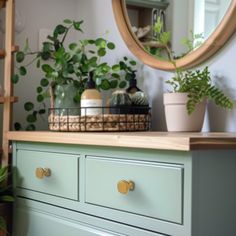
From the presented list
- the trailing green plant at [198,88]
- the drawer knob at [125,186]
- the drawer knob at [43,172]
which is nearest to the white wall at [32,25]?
the drawer knob at [43,172]

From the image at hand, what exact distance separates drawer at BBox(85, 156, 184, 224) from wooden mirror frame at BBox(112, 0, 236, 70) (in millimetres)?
468

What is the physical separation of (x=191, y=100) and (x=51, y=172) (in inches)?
19.6

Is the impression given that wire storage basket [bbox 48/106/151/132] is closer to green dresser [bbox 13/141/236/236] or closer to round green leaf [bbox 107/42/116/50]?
green dresser [bbox 13/141/236/236]

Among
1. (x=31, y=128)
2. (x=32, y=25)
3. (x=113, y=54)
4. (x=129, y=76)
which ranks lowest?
(x=31, y=128)

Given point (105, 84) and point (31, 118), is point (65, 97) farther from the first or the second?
point (31, 118)

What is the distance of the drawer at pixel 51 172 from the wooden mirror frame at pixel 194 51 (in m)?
0.49

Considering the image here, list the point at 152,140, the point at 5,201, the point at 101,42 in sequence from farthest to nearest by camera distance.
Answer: the point at 101,42
the point at 5,201
the point at 152,140

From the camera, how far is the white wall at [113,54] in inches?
51.1

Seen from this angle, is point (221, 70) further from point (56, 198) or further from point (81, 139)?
point (56, 198)

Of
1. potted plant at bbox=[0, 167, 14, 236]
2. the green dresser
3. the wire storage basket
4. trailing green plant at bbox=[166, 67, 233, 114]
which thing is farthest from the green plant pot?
trailing green plant at bbox=[166, 67, 233, 114]

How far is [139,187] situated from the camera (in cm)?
106

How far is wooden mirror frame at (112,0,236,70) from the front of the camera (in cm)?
126

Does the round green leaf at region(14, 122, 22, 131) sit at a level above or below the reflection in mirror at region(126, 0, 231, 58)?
below

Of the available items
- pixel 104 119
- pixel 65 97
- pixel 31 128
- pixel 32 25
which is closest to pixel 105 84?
pixel 65 97
